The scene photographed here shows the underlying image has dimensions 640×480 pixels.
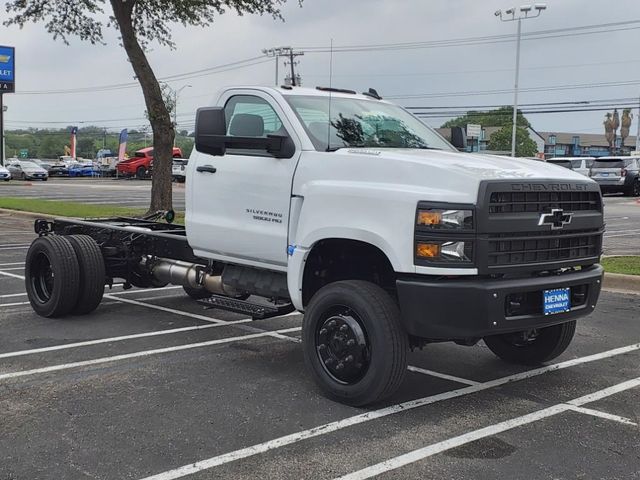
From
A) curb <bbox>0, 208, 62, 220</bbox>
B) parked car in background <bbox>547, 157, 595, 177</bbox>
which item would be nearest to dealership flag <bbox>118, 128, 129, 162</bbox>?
parked car in background <bbox>547, 157, 595, 177</bbox>

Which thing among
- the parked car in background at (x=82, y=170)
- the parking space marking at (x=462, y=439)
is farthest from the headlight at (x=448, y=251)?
the parked car in background at (x=82, y=170)

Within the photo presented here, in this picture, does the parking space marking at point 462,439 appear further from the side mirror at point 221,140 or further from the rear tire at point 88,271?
the rear tire at point 88,271

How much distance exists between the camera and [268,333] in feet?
22.6

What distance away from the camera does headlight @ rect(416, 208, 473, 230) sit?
4.20 meters

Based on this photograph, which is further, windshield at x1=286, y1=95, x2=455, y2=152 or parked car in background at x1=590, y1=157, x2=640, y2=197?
parked car in background at x1=590, y1=157, x2=640, y2=197

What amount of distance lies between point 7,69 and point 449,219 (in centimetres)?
5361

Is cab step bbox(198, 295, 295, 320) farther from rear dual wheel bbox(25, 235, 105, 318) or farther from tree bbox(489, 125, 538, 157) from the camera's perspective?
tree bbox(489, 125, 538, 157)

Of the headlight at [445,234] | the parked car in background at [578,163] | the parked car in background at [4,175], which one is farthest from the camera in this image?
the parked car in background at [4,175]

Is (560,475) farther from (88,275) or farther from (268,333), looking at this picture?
(88,275)

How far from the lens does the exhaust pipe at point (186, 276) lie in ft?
20.5

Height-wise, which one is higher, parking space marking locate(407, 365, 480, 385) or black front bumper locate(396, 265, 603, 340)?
black front bumper locate(396, 265, 603, 340)

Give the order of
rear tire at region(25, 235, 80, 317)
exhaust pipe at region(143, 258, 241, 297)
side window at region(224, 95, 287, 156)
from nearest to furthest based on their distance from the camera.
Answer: side window at region(224, 95, 287, 156), exhaust pipe at region(143, 258, 241, 297), rear tire at region(25, 235, 80, 317)

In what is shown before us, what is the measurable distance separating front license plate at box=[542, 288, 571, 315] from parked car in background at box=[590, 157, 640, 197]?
2805 centimetres

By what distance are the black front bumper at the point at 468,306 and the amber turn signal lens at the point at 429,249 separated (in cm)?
18
